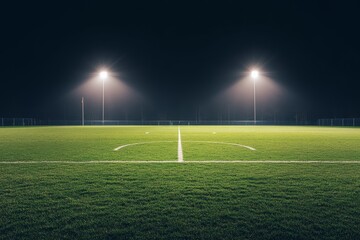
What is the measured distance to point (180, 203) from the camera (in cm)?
381

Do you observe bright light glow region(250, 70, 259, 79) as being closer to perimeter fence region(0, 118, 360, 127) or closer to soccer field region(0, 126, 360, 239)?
perimeter fence region(0, 118, 360, 127)

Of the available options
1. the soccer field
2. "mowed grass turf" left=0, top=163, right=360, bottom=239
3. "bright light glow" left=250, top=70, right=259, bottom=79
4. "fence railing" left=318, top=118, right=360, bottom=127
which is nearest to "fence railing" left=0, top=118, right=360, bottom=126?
"fence railing" left=318, top=118, right=360, bottom=127

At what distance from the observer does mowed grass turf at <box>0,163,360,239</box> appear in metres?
2.96

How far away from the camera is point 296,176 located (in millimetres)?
5402

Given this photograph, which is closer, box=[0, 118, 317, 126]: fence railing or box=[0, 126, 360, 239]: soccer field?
box=[0, 126, 360, 239]: soccer field

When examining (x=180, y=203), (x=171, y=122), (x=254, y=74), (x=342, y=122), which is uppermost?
(x=254, y=74)

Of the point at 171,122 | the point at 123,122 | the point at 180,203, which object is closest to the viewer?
the point at 180,203

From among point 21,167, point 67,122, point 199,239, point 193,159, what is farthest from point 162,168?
point 67,122

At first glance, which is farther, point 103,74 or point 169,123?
point 169,123

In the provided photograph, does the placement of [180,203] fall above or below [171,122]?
below

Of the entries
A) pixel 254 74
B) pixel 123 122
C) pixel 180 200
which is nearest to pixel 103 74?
pixel 123 122

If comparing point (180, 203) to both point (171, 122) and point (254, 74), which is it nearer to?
point (254, 74)

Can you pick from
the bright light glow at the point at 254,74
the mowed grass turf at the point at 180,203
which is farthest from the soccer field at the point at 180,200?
the bright light glow at the point at 254,74

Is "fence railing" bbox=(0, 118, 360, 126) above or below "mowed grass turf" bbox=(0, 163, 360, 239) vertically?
above
